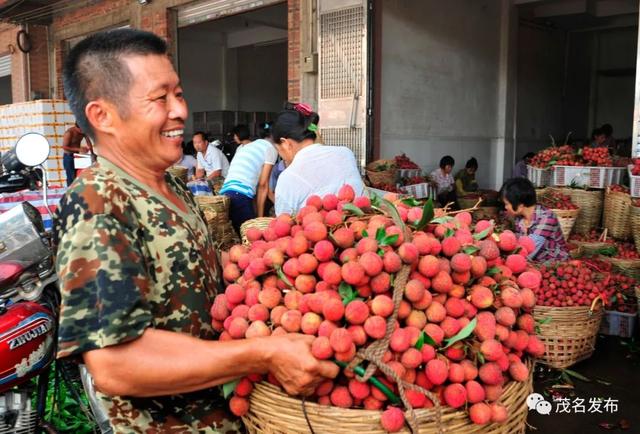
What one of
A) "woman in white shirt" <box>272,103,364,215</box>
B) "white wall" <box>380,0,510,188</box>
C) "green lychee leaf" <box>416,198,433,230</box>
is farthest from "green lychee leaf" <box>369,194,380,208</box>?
"white wall" <box>380,0,510,188</box>

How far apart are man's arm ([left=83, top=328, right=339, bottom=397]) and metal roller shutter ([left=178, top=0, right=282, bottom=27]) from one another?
821 centimetres

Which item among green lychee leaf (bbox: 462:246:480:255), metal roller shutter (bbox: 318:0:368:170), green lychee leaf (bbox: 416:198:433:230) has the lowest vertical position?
green lychee leaf (bbox: 462:246:480:255)

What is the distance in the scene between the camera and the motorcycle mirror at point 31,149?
240 centimetres

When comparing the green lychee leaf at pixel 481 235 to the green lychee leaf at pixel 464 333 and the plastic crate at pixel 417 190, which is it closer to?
the green lychee leaf at pixel 464 333

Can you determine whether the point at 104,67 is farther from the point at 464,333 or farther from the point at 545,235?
the point at 545,235

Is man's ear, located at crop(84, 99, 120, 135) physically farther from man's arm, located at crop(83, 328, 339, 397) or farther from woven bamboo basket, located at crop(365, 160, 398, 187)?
woven bamboo basket, located at crop(365, 160, 398, 187)

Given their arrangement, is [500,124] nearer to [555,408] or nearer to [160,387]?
[555,408]

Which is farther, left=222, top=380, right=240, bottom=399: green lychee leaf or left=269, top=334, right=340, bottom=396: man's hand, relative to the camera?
left=222, top=380, right=240, bottom=399: green lychee leaf

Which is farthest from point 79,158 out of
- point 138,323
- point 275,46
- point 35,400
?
point 275,46

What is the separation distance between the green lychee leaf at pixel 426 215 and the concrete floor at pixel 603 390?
5.46 ft

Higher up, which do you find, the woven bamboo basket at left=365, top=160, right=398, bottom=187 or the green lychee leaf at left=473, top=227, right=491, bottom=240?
the green lychee leaf at left=473, top=227, right=491, bottom=240

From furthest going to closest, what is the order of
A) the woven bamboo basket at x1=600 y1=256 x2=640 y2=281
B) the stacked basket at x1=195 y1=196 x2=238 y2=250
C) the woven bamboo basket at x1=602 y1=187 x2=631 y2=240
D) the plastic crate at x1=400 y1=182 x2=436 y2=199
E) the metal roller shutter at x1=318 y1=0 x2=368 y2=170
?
1. the plastic crate at x1=400 y1=182 x2=436 y2=199
2. the metal roller shutter at x1=318 y1=0 x2=368 y2=170
3. the woven bamboo basket at x1=602 y1=187 x2=631 y2=240
4. the woven bamboo basket at x1=600 y1=256 x2=640 y2=281
5. the stacked basket at x1=195 y1=196 x2=238 y2=250

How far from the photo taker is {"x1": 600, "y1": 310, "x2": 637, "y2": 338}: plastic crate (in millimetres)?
4383
